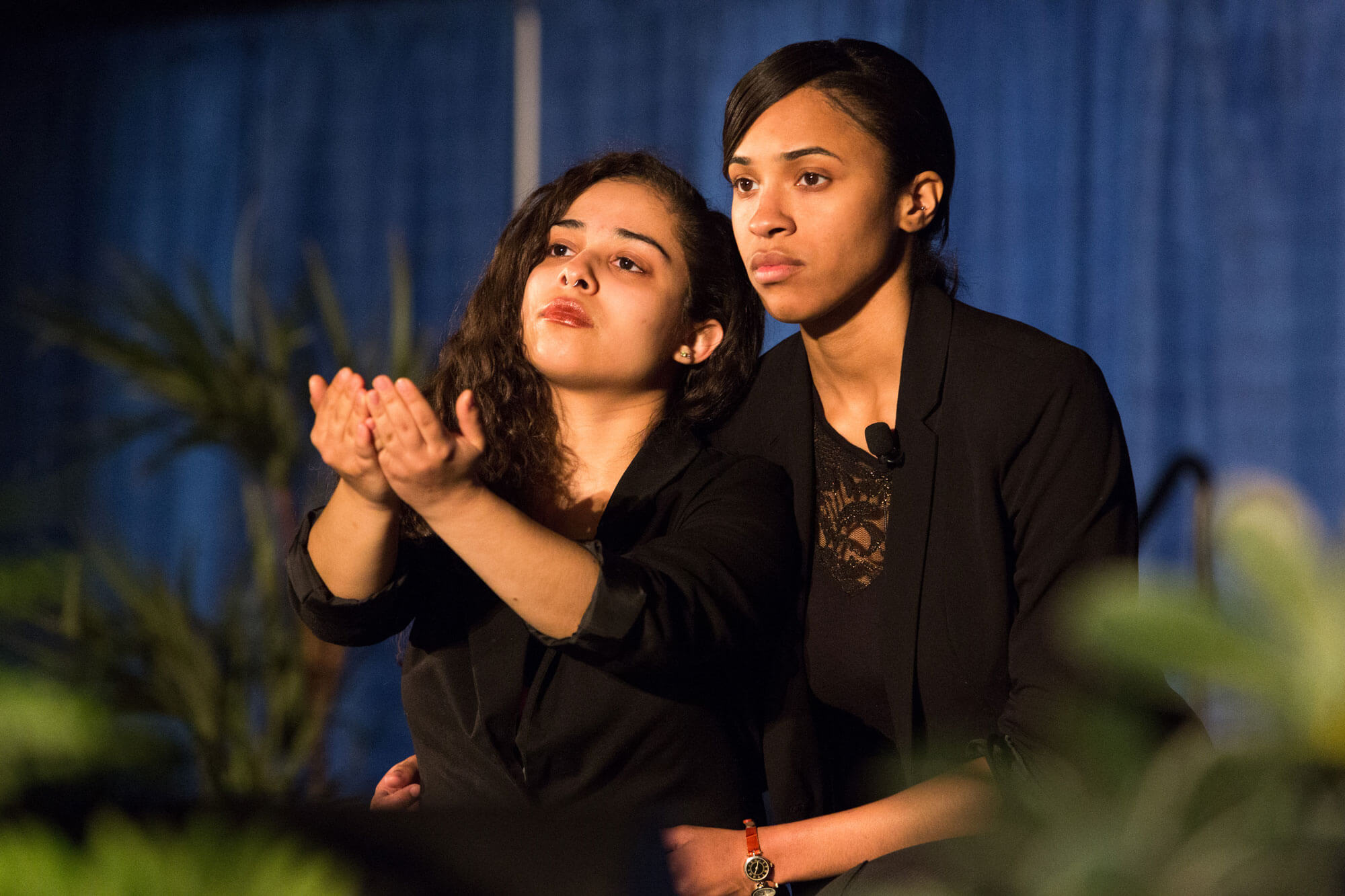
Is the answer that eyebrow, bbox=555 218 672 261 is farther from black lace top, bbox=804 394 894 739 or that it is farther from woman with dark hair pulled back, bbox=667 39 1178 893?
black lace top, bbox=804 394 894 739

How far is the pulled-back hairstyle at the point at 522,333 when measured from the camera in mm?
1562

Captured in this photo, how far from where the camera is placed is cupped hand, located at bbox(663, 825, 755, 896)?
131 centimetres

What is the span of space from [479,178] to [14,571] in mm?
3448

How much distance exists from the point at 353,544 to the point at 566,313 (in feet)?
1.20

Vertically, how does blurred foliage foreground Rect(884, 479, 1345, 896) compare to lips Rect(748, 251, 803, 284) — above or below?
below

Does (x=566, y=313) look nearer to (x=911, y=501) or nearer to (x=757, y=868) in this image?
(x=911, y=501)

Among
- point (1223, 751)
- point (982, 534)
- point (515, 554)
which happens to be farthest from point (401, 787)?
point (1223, 751)

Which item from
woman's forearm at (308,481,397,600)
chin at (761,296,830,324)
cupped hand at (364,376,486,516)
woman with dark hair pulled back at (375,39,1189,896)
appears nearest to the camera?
cupped hand at (364,376,486,516)

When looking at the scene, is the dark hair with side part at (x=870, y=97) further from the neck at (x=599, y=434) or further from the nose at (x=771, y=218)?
the neck at (x=599, y=434)

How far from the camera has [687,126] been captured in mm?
4070

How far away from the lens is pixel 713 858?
1329mm

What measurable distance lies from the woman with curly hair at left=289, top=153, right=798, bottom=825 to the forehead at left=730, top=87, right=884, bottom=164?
14 cm

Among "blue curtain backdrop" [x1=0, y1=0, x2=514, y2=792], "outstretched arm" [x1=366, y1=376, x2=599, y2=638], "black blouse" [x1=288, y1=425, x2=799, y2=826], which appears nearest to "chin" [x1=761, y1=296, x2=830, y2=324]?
"black blouse" [x1=288, y1=425, x2=799, y2=826]

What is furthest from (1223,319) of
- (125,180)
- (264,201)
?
(125,180)
